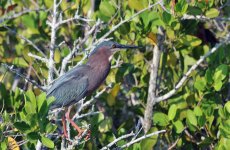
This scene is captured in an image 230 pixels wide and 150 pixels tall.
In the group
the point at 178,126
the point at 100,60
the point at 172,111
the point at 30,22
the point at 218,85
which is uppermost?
the point at 30,22

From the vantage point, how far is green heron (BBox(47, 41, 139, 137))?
4.88 m

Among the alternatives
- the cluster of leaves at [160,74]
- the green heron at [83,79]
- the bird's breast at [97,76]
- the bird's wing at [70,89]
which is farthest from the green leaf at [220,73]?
the bird's wing at [70,89]

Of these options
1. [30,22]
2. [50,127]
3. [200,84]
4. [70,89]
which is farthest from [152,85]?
[30,22]

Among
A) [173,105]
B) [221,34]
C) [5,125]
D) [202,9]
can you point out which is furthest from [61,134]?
[221,34]

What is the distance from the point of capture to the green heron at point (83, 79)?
4.88m

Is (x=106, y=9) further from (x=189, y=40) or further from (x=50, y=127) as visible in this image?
(x=50, y=127)

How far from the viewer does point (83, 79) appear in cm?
507

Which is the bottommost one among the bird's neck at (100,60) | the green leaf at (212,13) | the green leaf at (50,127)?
the green leaf at (50,127)

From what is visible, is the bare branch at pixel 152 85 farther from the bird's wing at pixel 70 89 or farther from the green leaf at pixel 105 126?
the bird's wing at pixel 70 89

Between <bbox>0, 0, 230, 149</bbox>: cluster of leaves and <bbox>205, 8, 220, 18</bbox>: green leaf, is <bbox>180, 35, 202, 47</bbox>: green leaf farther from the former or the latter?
<bbox>205, 8, 220, 18</bbox>: green leaf

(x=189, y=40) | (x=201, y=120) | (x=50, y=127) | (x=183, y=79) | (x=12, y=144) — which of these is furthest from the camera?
(x=189, y=40)

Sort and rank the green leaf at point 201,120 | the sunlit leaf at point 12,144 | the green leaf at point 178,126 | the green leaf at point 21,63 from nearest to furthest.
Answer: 1. the sunlit leaf at point 12,144
2. the green leaf at point 201,120
3. the green leaf at point 178,126
4. the green leaf at point 21,63

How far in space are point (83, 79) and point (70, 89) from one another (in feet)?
0.47

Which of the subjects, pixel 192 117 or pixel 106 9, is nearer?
pixel 192 117
